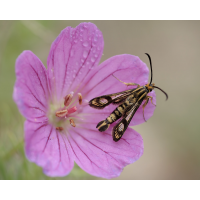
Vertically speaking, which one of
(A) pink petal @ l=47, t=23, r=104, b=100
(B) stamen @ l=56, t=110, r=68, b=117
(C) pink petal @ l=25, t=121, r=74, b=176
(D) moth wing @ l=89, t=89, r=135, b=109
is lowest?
(C) pink petal @ l=25, t=121, r=74, b=176

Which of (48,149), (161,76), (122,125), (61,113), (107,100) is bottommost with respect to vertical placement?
(48,149)

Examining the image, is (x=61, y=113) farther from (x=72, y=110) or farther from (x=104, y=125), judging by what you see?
(x=104, y=125)

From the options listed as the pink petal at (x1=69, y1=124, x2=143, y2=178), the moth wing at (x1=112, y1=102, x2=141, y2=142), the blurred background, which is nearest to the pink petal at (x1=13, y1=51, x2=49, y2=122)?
the pink petal at (x1=69, y1=124, x2=143, y2=178)

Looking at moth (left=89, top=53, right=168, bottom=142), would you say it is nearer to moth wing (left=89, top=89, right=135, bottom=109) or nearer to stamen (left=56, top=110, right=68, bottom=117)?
moth wing (left=89, top=89, right=135, bottom=109)

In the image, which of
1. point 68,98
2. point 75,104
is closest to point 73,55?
point 68,98

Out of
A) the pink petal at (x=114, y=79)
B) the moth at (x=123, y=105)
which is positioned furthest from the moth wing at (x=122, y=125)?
the pink petal at (x=114, y=79)

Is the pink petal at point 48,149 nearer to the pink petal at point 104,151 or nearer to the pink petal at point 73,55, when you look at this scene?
the pink petal at point 104,151
